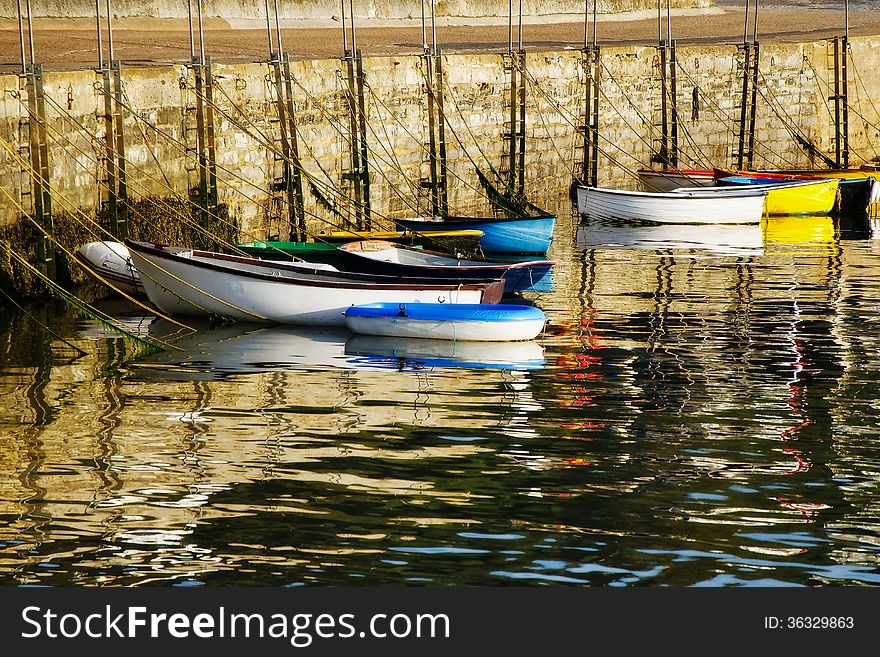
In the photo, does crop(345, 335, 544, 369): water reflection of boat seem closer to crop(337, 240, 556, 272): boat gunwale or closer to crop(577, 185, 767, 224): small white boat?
crop(337, 240, 556, 272): boat gunwale

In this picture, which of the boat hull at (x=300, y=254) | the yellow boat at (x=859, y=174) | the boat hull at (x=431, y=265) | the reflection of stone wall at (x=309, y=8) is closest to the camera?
the boat hull at (x=431, y=265)

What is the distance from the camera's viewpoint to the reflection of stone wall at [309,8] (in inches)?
1524

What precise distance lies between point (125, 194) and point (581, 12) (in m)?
32.1

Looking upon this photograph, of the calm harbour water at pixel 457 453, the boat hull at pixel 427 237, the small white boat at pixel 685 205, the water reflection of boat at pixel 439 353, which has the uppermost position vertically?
the small white boat at pixel 685 205

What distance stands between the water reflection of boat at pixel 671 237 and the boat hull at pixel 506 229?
2.41 meters

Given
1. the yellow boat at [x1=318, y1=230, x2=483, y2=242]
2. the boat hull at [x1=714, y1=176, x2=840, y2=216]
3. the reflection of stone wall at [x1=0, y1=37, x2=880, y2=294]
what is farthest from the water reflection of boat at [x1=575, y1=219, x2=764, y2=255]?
the yellow boat at [x1=318, y1=230, x2=483, y2=242]

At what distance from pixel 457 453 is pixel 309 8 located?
104 ft

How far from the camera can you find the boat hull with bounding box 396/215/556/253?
98.9 ft

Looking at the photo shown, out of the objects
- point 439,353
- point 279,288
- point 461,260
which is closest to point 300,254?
point 461,260

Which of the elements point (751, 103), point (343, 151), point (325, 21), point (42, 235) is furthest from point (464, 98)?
point (42, 235)

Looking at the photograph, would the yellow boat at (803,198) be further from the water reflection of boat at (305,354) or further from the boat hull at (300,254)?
the water reflection of boat at (305,354)

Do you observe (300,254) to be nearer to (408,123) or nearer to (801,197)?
(408,123)

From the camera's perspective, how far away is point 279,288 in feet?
75.9

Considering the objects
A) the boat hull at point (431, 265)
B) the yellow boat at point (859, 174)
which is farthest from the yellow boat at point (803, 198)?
the boat hull at point (431, 265)
